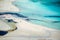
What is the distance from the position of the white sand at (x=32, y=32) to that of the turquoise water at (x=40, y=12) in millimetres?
59

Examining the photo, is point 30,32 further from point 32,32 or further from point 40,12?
point 40,12

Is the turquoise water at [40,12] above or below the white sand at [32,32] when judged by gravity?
above

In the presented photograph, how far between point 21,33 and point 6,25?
20cm

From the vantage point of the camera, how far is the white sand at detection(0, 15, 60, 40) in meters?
1.54

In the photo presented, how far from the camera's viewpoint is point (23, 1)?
177 centimetres

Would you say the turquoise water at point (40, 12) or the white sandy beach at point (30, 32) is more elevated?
the turquoise water at point (40, 12)

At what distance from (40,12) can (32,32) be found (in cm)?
Answer: 29

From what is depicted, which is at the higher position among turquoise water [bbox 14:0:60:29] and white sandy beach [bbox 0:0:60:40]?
turquoise water [bbox 14:0:60:29]

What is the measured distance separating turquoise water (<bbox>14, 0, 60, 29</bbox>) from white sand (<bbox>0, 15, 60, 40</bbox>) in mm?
59

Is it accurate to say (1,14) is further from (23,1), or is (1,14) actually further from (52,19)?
(52,19)

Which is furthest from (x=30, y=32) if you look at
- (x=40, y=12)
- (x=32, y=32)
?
(x=40, y=12)

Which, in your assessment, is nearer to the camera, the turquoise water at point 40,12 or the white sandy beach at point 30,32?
the white sandy beach at point 30,32

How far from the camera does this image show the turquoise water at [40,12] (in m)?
1.65

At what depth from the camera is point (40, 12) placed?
172cm
